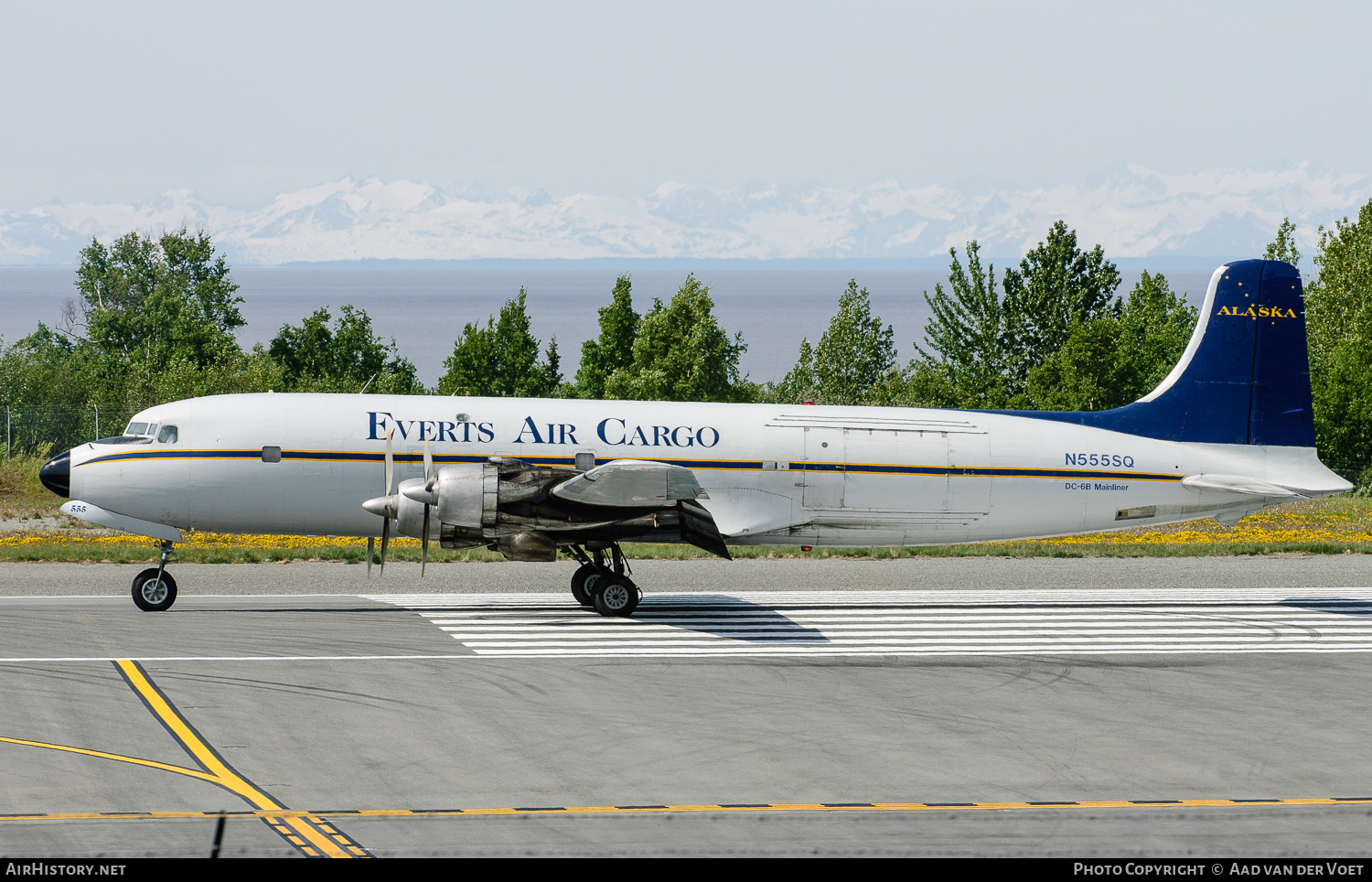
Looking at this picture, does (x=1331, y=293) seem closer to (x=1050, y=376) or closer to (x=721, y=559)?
(x=1050, y=376)

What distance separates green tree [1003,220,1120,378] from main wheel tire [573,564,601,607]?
50653mm

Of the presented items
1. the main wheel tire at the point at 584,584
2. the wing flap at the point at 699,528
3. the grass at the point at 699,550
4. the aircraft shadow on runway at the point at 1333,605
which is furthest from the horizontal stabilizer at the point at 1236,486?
the main wheel tire at the point at 584,584

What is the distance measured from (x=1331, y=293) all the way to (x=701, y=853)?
7353 centimetres

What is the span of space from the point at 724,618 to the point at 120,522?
11.7 m

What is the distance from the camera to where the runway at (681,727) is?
11969 millimetres

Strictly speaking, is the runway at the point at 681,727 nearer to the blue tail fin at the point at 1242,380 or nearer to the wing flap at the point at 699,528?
the wing flap at the point at 699,528

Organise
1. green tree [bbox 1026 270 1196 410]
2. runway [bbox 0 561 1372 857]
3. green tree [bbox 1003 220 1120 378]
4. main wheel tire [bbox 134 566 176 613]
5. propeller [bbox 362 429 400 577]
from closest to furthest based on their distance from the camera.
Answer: runway [bbox 0 561 1372 857] < propeller [bbox 362 429 400 577] < main wheel tire [bbox 134 566 176 613] < green tree [bbox 1026 270 1196 410] < green tree [bbox 1003 220 1120 378]

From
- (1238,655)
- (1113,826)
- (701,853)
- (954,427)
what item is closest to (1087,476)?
(954,427)

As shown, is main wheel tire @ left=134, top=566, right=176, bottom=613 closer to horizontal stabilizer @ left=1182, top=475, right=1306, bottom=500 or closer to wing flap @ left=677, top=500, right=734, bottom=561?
wing flap @ left=677, top=500, right=734, bottom=561

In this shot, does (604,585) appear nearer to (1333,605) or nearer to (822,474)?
(822,474)

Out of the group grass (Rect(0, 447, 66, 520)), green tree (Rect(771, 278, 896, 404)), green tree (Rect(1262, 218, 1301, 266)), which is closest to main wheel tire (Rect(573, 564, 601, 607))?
grass (Rect(0, 447, 66, 520))

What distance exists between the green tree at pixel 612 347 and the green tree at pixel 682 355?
3.30 m

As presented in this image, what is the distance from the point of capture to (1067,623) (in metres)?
24.2

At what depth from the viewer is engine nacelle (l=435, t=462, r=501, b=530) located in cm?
2216
